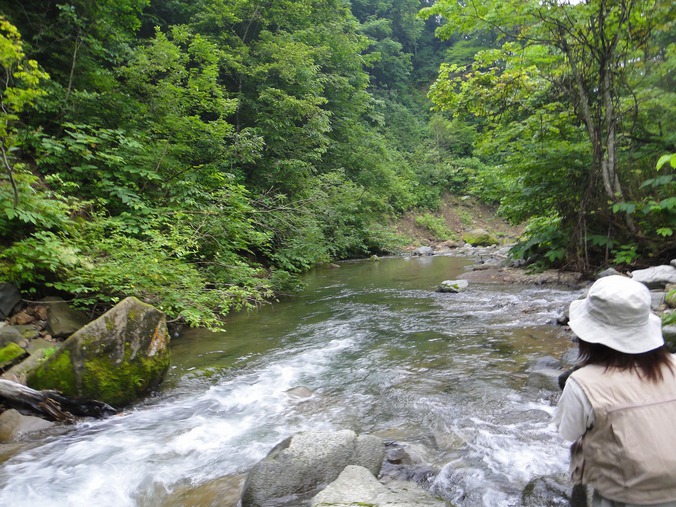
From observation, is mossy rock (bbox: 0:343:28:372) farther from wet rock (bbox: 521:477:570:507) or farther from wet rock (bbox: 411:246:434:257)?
wet rock (bbox: 411:246:434:257)

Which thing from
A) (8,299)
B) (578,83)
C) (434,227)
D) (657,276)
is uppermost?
(578,83)

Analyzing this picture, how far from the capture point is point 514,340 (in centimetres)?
648

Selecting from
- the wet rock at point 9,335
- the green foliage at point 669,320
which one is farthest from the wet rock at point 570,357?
the wet rock at point 9,335

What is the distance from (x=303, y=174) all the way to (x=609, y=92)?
9.35 meters

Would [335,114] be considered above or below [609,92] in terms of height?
above

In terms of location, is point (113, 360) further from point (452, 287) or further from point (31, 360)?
point (452, 287)

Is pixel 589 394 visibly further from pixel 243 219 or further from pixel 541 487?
pixel 243 219

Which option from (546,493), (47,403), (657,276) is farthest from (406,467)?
(657,276)

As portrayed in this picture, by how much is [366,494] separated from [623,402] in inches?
73.4

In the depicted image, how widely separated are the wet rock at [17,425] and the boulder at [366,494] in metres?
3.29

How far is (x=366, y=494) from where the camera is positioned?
109 inches

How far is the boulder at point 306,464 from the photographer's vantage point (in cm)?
316

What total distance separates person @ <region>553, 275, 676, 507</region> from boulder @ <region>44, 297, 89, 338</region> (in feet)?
21.0

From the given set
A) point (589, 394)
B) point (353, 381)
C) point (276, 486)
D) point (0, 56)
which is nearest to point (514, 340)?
point (353, 381)
